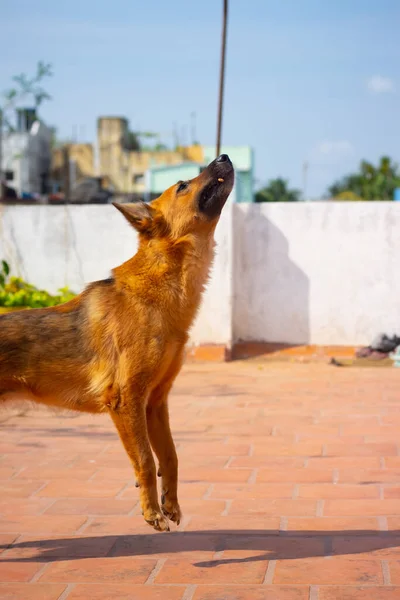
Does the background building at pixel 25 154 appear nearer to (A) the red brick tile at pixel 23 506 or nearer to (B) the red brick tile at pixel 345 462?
(B) the red brick tile at pixel 345 462

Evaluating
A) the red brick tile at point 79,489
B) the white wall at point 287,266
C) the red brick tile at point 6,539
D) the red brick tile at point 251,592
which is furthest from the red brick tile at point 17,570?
the white wall at point 287,266

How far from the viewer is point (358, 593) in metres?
3.61

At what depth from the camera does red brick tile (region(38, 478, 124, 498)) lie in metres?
5.35

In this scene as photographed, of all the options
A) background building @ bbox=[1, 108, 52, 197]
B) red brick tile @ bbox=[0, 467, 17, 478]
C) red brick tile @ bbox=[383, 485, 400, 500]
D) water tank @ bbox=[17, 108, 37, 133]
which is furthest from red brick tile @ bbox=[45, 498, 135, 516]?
water tank @ bbox=[17, 108, 37, 133]

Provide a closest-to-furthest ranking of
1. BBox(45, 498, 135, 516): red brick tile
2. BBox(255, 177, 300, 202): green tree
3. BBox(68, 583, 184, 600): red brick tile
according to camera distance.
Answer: BBox(68, 583, 184, 600): red brick tile
BBox(45, 498, 135, 516): red brick tile
BBox(255, 177, 300, 202): green tree

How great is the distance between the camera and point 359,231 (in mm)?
11023

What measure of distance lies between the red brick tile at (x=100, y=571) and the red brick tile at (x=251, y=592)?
332mm

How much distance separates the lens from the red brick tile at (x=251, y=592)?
11.9ft

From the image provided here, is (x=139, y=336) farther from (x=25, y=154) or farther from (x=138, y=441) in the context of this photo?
(x=25, y=154)

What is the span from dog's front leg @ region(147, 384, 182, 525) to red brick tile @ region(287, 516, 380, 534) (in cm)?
69

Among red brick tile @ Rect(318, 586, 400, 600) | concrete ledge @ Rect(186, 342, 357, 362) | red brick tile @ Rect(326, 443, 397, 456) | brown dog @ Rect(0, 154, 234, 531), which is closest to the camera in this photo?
red brick tile @ Rect(318, 586, 400, 600)

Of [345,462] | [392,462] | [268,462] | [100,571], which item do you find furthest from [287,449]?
[100,571]

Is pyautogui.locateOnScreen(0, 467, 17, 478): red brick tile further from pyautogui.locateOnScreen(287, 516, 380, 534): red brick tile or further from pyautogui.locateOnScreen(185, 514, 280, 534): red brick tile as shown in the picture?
pyautogui.locateOnScreen(287, 516, 380, 534): red brick tile

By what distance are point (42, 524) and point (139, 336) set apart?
1358mm
